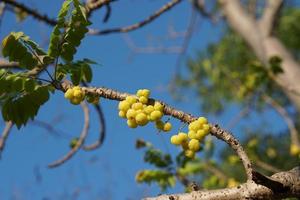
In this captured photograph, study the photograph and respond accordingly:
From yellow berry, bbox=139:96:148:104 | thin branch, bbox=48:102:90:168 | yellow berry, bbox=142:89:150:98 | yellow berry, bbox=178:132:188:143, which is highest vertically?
thin branch, bbox=48:102:90:168

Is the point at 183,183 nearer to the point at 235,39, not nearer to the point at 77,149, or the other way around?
the point at 77,149

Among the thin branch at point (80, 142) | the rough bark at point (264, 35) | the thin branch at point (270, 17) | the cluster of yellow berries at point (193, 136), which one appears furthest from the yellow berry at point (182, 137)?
the thin branch at point (270, 17)

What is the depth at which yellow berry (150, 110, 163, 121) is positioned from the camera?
1.67 metres

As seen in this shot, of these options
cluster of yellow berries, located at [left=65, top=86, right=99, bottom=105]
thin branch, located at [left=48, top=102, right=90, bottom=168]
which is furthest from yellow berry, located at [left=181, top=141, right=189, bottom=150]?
thin branch, located at [left=48, top=102, right=90, bottom=168]

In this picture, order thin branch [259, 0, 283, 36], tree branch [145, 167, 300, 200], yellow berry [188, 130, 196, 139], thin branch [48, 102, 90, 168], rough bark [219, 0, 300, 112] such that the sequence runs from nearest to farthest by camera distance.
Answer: tree branch [145, 167, 300, 200] < yellow berry [188, 130, 196, 139] < thin branch [48, 102, 90, 168] < rough bark [219, 0, 300, 112] < thin branch [259, 0, 283, 36]

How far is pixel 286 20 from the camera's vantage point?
602 inches

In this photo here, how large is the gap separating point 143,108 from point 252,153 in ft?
10.6

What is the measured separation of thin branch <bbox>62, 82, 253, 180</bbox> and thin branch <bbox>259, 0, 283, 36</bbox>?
5095 mm

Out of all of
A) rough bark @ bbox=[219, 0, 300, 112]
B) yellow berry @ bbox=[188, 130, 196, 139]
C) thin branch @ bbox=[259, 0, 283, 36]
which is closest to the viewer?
yellow berry @ bbox=[188, 130, 196, 139]

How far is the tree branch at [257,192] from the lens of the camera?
60.6 inches

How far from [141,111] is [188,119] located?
165mm

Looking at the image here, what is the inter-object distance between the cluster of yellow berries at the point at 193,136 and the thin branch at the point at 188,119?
0.03 metres

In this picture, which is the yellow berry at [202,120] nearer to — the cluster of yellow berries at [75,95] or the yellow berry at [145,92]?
the yellow berry at [145,92]

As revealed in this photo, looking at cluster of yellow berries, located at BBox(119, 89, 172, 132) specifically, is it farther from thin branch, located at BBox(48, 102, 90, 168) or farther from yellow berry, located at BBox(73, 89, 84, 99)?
thin branch, located at BBox(48, 102, 90, 168)
